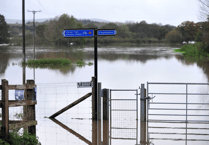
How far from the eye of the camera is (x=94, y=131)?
27.3 ft

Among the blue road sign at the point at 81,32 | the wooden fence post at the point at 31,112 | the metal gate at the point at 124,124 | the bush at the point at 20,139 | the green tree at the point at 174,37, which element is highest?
the green tree at the point at 174,37

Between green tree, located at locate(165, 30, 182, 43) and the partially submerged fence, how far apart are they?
10651cm

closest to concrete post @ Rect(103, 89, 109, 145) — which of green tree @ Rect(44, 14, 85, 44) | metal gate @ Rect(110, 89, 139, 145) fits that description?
metal gate @ Rect(110, 89, 139, 145)

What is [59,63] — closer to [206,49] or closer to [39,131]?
[206,49]

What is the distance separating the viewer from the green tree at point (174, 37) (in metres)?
110

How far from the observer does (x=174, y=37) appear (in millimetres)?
111625

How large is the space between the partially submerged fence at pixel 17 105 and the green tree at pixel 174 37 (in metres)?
107

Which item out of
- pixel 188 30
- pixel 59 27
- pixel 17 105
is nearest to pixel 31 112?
pixel 17 105

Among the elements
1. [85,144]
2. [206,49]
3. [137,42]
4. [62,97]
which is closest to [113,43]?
[137,42]

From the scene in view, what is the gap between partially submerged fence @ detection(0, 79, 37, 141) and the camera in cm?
636

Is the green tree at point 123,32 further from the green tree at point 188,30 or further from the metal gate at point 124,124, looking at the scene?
the metal gate at point 124,124

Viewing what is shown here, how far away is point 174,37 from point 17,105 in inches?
4285

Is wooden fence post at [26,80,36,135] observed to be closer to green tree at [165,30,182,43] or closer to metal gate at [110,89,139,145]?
metal gate at [110,89,139,145]

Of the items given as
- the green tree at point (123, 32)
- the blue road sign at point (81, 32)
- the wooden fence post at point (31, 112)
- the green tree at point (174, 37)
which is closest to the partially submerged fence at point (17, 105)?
the wooden fence post at point (31, 112)
